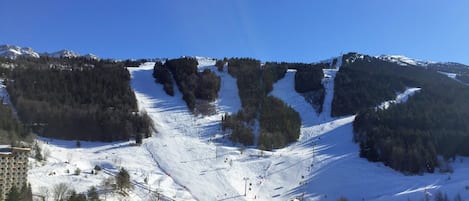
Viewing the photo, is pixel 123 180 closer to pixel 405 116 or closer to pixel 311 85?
pixel 405 116

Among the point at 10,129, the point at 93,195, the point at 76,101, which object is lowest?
the point at 93,195

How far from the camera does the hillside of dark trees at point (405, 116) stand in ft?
279

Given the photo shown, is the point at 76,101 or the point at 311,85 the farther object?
the point at 311,85

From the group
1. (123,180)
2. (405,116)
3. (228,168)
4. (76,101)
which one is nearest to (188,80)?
(76,101)

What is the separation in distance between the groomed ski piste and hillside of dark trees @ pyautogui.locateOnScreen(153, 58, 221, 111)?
309 inches

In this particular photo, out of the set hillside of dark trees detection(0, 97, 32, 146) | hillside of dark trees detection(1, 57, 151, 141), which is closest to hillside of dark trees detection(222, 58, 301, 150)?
hillside of dark trees detection(1, 57, 151, 141)

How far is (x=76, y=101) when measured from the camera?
10150 cm

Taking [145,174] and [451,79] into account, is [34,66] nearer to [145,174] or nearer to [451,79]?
[145,174]

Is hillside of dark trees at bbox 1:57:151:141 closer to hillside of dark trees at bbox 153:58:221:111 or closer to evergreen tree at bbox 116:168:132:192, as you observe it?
hillside of dark trees at bbox 153:58:221:111

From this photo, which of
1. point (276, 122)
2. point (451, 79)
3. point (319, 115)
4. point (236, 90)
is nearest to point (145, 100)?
point (236, 90)

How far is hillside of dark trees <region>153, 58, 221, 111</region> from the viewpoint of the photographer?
113 m

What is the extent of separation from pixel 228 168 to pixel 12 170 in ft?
105

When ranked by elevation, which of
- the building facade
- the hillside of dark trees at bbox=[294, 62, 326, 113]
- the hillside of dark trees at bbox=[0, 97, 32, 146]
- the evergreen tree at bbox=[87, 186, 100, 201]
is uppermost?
the hillside of dark trees at bbox=[294, 62, 326, 113]

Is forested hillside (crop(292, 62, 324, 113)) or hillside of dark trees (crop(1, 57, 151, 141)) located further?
forested hillside (crop(292, 62, 324, 113))
